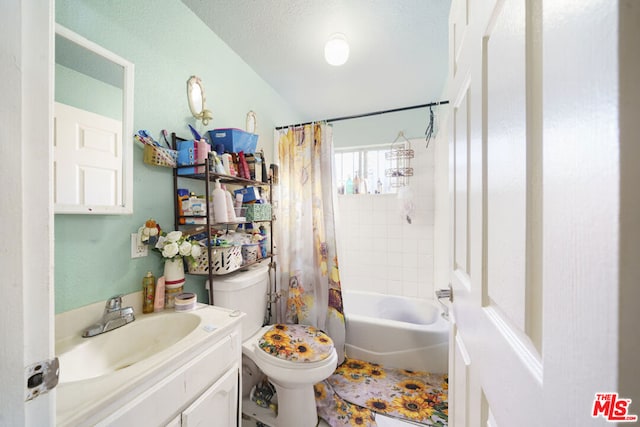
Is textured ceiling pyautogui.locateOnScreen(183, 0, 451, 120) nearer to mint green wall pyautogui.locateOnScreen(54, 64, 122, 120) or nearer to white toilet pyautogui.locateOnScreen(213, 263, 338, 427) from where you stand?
mint green wall pyautogui.locateOnScreen(54, 64, 122, 120)

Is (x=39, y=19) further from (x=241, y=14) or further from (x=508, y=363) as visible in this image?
(x=241, y=14)

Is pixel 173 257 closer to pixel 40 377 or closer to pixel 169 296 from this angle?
pixel 169 296

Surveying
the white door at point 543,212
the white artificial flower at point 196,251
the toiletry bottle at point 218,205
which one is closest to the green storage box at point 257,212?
the toiletry bottle at point 218,205

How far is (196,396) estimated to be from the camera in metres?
0.82

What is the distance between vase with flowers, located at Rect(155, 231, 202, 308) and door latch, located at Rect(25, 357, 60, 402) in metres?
0.74

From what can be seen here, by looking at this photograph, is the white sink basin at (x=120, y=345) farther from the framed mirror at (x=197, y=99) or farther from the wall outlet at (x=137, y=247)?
the framed mirror at (x=197, y=99)

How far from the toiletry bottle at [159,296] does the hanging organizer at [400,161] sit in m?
2.23

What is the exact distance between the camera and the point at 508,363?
39cm

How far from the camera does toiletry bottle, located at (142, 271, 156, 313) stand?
3.60 feet

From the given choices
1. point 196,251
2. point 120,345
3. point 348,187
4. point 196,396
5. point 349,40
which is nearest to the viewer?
point 196,396

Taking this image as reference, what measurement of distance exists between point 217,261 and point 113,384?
678 mm

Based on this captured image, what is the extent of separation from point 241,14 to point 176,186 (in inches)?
41.7

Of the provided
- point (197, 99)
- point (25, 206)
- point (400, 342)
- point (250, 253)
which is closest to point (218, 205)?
point (250, 253)

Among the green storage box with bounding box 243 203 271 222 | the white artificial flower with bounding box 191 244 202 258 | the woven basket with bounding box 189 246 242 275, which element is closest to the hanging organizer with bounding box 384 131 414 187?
the green storage box with bounding box 243 203 271 222
